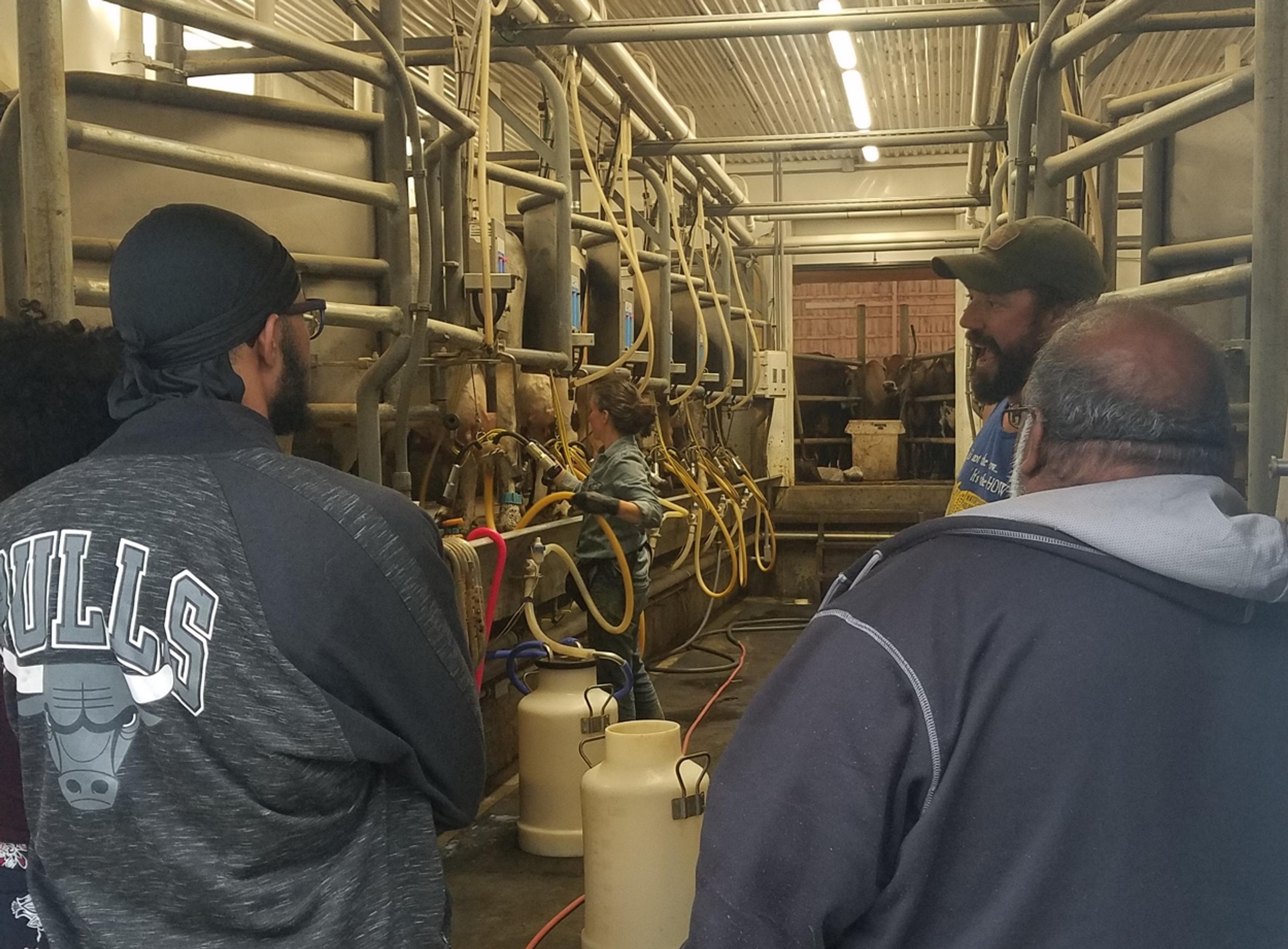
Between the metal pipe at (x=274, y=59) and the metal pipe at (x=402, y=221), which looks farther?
the metal pipe at (x=274, y=59)

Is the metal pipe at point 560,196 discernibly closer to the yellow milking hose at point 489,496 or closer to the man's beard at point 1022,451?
the yellow milking hose at point 489,496

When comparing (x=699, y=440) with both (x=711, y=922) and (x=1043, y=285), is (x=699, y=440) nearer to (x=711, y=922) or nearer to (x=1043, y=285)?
(x=1043, y=285)

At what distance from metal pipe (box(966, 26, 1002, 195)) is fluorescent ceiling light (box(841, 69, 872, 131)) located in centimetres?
78

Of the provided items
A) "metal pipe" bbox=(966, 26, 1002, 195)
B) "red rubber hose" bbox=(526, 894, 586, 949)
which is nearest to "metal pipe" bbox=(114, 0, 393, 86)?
"red rubber hose" bbox=(526, 894, 586, 949)

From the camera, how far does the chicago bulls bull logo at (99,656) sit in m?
1.20

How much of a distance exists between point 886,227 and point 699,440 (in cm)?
396

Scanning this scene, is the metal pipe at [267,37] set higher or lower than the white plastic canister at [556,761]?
higher

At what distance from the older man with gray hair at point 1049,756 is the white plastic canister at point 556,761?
7.73ft

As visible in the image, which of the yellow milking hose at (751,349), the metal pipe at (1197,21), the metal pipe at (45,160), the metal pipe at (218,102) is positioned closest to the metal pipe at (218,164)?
the metal pipe at (45,160)

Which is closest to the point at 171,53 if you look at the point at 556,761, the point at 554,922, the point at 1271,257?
the point at 556,761

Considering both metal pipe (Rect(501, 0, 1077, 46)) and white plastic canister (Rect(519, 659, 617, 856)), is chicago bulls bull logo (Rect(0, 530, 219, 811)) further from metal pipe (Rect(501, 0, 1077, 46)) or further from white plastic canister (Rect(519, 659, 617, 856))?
metal pipe (Rect(501, 0, 1077, 46))

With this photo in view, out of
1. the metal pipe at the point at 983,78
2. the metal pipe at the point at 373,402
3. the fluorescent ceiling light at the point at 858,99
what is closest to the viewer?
the metal pipe at the point at 373,402

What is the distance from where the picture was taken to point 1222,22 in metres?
3.15

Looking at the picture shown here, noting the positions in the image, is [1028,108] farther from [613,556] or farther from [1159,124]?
[613,556]
